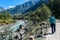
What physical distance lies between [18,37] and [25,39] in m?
1.43

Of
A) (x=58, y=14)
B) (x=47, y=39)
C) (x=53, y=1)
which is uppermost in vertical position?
(x=53, y=1)

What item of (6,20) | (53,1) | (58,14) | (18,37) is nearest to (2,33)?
(18,37)

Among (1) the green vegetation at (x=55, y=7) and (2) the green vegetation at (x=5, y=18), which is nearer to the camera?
(1) the green vegetation at (x=55, y=7)

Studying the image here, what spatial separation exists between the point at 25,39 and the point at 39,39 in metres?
1.91

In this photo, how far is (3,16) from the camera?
223 ft

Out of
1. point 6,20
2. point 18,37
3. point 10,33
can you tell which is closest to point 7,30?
point 10,33

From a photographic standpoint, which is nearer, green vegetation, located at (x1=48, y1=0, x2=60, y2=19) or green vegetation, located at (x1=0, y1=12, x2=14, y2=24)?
green vegetation, located at (x1=48, y1=0, x2=60, y2=19)

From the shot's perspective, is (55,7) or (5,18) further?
(5,18)

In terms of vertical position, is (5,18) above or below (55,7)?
below

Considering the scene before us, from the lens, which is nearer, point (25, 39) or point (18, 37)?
point (18, 37)

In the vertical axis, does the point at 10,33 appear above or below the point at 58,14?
below

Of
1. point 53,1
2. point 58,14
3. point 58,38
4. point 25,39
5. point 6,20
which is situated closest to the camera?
point 25,39

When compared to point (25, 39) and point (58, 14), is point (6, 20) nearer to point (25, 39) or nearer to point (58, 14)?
point (58, 14)

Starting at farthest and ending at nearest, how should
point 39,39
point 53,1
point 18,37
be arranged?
point 53,1, point 39,39, point 18,37
